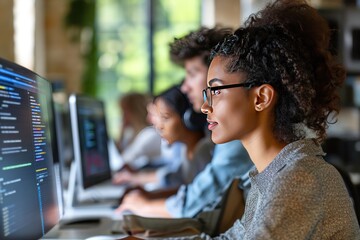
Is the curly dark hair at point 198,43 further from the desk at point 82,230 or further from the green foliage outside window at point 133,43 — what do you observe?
the green foliage outside window at point 133,43

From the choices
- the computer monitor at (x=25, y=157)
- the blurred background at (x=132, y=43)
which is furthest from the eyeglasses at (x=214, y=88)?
the blurred background at (x=132, y=43)

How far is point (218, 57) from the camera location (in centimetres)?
122

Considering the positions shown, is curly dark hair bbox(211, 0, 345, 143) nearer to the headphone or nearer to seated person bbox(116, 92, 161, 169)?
the headphone

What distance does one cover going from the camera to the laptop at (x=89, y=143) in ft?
6.32

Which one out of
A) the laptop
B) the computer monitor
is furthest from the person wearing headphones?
the computer monitor

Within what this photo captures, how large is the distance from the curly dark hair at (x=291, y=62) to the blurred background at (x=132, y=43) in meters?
3.48

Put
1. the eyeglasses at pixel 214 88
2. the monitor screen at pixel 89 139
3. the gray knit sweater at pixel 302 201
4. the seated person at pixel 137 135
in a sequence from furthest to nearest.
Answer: the seated person at pixel 137 135 < the monitor screen at pixel 89 139 < the eyeglasses at pixel 214 88 < the gray knit sweater at pixel 302 201

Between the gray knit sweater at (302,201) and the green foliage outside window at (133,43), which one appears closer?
the gray knit sweater at (302,201)

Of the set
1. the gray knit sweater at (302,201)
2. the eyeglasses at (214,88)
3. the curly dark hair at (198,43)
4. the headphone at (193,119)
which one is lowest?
the gray knit sweater at (302,201)

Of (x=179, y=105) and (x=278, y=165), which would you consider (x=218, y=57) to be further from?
(x=179, y=105)

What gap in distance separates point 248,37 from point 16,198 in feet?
2.02

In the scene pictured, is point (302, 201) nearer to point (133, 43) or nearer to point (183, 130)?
point (183, 130)

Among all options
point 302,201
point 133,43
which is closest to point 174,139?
point 302,201

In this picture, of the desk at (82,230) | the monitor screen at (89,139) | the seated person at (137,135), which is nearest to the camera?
the desk at (82,230)
